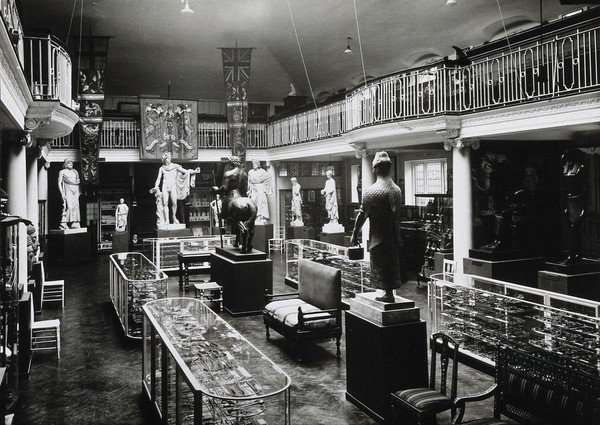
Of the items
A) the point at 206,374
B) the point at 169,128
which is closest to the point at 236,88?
the point at 169,128

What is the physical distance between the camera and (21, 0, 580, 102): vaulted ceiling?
16828 millimetres

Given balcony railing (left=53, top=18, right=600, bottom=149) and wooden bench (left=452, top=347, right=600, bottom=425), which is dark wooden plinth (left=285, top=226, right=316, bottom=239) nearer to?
balcony railing (left=53, top=18, right=600, bottom=149)

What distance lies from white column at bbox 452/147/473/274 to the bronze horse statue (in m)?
4.58

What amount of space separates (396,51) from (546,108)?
11109 millimetres

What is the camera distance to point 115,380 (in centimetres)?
674

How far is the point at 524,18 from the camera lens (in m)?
16.4

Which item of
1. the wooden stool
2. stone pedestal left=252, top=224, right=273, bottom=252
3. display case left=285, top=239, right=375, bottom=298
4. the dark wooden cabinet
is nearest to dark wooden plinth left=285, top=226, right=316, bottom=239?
stone pedestal left=252, top=224, right=273, bottom=252

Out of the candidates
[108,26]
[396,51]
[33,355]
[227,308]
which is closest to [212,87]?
[108,26]

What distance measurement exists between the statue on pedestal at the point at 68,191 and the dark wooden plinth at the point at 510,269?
12.2 meters

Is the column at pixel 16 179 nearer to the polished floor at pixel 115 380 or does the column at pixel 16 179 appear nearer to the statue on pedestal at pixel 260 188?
the polished floor at pixel 115 380

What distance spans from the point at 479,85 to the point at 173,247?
28.0ft

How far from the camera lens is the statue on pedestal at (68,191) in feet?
55.8

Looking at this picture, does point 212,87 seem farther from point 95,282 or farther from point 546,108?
point 546,108

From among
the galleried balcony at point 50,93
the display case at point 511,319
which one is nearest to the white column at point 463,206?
the display case at point 511,319
